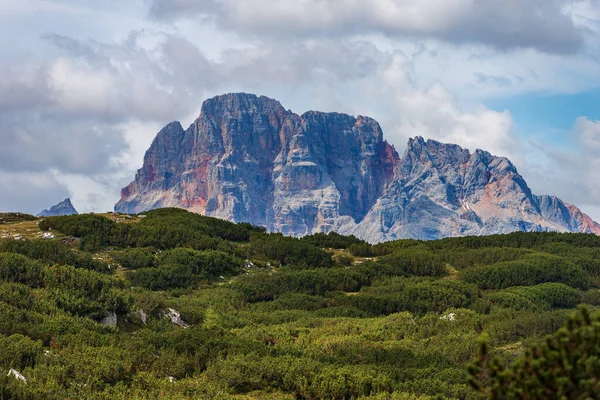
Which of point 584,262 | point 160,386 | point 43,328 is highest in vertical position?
point 584,262

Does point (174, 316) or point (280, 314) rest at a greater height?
point (280, 314)

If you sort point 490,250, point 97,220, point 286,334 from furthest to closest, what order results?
point 490,250 < point 97,220 < point 286,334

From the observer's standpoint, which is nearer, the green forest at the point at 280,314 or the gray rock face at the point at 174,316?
the green forest at the point at 280,314

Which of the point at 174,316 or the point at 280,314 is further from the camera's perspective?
the point at 280,314

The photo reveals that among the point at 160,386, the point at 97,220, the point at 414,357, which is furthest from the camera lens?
the point at 97,220

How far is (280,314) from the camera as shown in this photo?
120ft

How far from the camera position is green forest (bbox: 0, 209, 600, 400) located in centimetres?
1673

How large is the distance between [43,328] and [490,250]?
143ft

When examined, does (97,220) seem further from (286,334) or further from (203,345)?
→ (203,345)

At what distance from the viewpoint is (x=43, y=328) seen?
20938 mm

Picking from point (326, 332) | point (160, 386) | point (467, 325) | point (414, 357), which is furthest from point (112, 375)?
point (467, 325)

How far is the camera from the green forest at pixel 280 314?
1673 cm

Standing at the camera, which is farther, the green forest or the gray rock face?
the gray rock face

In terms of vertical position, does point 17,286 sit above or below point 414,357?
above
